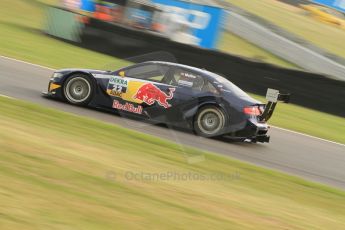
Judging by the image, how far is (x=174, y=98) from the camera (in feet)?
36.3

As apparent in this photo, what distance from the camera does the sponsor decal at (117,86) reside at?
11.3 metres

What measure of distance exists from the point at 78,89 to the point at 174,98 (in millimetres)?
1887

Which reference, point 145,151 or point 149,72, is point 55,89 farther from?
point 145,151

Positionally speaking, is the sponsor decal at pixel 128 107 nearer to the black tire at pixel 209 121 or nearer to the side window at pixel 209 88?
the black tire at pixel 209 121

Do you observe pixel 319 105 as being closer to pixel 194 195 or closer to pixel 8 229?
pixel 194 195

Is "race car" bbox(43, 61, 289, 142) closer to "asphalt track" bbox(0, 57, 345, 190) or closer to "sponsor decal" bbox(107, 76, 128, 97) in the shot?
"sponsor decal" bbox(107, 76, 128, 97)

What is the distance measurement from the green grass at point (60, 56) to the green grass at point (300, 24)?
9.07m

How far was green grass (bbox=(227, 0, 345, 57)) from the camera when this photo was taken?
112 ft

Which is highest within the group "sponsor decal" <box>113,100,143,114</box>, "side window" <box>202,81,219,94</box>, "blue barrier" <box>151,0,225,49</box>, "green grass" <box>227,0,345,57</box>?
"green grass" <box>227,0,345,57</box>

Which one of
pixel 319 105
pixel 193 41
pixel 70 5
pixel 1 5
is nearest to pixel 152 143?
pixel 319 105

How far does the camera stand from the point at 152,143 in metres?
9.18

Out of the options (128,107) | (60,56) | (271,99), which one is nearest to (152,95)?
(128,107)

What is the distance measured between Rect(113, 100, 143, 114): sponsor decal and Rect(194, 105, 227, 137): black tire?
41.7 inches

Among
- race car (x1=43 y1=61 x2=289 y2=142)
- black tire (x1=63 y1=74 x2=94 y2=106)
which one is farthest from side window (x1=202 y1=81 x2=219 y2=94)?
black tire (x1=63 y1=74 x2=94 y2=106)
